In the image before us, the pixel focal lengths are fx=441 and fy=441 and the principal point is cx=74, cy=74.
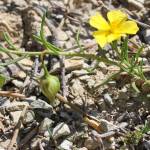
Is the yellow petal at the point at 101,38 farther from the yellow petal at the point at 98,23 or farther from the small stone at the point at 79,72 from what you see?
the small stone at the point at 79,72

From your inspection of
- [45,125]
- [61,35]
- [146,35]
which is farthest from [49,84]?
[146,35]

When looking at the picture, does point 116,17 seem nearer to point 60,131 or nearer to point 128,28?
point 128,28

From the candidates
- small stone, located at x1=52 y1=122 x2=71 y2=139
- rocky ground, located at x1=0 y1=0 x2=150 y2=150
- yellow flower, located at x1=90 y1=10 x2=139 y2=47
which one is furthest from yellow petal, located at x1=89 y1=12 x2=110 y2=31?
small stone, located at x1=52 y1=122 x2=71 y2=139

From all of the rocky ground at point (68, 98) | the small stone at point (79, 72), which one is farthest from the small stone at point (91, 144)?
the small stone at point (79, 72)

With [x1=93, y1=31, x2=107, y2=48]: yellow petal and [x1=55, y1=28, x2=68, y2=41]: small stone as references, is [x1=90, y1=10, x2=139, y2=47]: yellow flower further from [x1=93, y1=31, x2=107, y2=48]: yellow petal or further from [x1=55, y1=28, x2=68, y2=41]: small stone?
[x1=55, y1=28, x2=68, y2=41]: small stone

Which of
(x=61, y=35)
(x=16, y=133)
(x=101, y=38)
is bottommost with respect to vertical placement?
(x=16, y=133)

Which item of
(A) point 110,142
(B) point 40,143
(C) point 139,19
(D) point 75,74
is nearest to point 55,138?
(B) point 40,143

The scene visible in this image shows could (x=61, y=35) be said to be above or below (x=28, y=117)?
above
